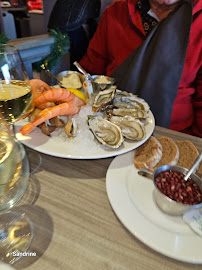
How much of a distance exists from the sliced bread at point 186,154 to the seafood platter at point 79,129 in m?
0.15

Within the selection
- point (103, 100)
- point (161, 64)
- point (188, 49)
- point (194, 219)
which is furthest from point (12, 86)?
point (188, 49)

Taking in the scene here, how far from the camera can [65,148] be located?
75cm

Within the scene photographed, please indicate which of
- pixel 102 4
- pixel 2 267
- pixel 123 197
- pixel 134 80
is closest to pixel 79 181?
pixel 123 197

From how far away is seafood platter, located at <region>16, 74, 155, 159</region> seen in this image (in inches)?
29.7

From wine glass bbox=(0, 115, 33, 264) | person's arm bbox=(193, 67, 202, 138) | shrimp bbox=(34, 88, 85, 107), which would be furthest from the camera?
person's arm bbox=(193, 67, 202, 138)

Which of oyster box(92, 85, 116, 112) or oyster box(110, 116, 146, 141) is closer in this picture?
oyster box(110, 116, 146, 141)

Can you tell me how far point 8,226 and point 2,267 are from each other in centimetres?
31

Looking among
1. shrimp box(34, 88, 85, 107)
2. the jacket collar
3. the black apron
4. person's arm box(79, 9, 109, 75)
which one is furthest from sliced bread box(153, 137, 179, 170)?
person's arm box(79, 9, 109, 75)

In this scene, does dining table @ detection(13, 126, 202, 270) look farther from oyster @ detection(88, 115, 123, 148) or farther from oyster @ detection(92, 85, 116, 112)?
oyster @ detection(92, 85, 116, 112)

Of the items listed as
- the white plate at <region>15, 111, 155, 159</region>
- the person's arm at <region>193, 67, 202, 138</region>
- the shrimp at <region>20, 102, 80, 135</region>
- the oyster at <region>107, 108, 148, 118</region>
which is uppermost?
the shrimp at <region>20, 102, 80, 135</region>

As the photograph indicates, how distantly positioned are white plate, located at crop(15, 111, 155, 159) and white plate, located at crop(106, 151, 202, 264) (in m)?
0.07

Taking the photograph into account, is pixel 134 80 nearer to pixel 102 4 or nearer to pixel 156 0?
pixel 156 0

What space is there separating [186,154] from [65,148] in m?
0.49

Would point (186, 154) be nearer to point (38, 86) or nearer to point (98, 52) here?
point (38, 86)
